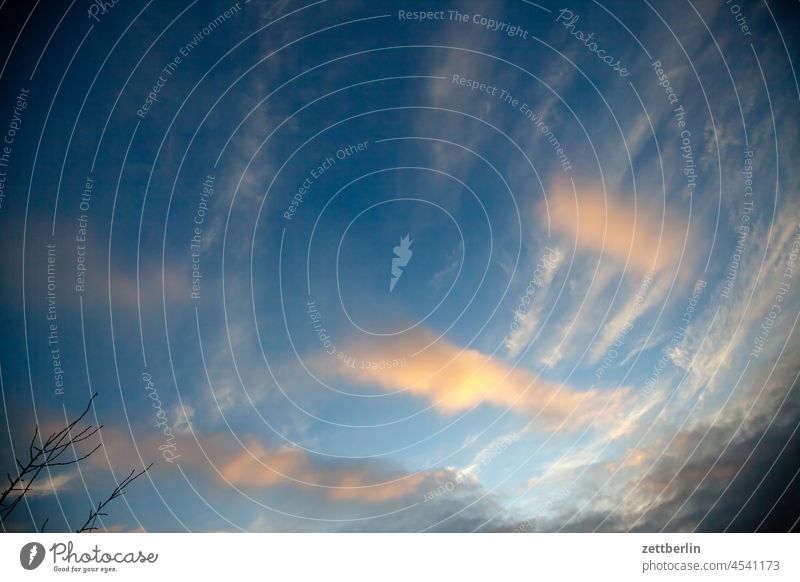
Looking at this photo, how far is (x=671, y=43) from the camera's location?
14.1 meters

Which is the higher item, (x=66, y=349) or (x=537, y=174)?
(x=537, y=174)

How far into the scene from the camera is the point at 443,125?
53.1 ft

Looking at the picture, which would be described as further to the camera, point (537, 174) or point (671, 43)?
point (537, 174)

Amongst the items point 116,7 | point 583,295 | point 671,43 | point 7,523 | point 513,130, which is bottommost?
point 7,523

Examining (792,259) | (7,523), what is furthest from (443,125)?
(7,523)
